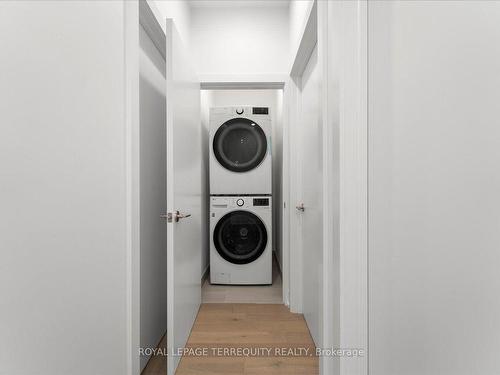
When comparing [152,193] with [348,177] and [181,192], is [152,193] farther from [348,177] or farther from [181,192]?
[348,177]

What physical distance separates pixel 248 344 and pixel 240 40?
248cm

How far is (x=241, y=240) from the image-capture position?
3127 mm

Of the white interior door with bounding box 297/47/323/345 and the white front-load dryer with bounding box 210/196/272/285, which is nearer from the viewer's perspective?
the white interior door with bounding box 297/47/323/345

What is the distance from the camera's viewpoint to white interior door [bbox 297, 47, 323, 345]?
179 cm

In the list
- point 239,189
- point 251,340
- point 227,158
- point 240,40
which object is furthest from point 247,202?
point 240,40

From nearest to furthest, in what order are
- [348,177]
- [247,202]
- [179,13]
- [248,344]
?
1. [348,177]
2. [248,344]
3. [179,13]
4. [247,202]

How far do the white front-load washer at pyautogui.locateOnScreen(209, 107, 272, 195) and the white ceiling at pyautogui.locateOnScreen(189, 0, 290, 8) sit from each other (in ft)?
3.08

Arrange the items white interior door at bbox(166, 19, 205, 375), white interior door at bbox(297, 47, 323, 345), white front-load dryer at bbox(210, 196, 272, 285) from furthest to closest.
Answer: white front-load dryer at bbox(210, 196, 272, 285), white interior door at bbox(297, 47, 323, 345), white interior door at bbox(166, 19, 205, 375)

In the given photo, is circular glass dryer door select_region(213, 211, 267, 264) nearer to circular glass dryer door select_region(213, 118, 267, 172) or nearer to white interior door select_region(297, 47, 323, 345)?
circular glass dryer door select_region(213, 118, 267, 172)
